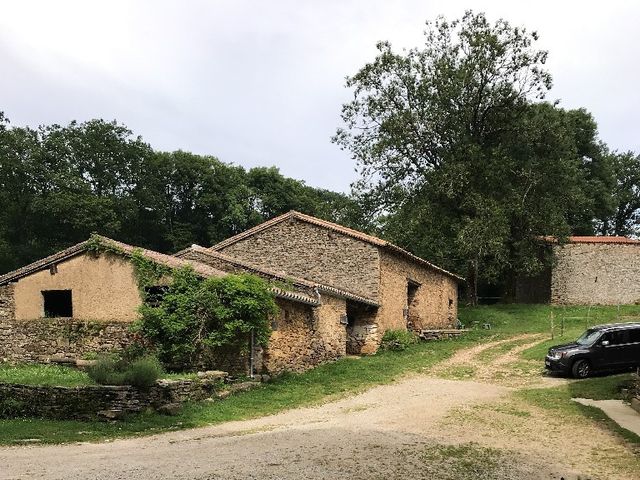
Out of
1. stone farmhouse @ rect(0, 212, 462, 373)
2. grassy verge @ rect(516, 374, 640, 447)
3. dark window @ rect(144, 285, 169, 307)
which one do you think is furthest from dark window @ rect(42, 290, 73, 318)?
grassy verge @ rect(516, 374, 640, 447)

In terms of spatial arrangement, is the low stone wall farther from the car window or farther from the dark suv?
the car window

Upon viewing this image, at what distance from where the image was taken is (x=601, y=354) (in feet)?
56.7

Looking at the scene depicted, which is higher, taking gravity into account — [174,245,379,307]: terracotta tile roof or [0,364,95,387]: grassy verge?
[174,245,379,307]: terracotta tile roof

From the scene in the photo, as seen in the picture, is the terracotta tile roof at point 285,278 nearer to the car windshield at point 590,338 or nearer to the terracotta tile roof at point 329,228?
the terracotta tile roof at point 329,228

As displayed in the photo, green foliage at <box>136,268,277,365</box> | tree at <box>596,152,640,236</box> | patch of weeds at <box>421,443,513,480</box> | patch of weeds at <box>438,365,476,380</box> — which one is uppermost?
tree at <box>596,152,640,236</box>

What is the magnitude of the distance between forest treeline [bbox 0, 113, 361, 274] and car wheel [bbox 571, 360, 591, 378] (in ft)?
137

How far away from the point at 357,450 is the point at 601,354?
1130 cm

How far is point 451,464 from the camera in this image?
8500 mm

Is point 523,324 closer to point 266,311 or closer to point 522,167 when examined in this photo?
point 522,167

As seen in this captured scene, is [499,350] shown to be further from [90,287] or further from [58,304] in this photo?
[58,304]

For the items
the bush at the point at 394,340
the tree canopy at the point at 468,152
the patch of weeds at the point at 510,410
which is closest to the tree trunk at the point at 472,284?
the tree canopy at the point at 468,152

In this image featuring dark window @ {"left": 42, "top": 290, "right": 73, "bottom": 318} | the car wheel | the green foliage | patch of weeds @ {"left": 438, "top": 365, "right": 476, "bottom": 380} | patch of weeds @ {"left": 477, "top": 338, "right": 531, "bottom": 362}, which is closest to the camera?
the green foliage

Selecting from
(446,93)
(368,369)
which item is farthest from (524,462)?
(446,93)

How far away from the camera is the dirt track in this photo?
811 centimetres
